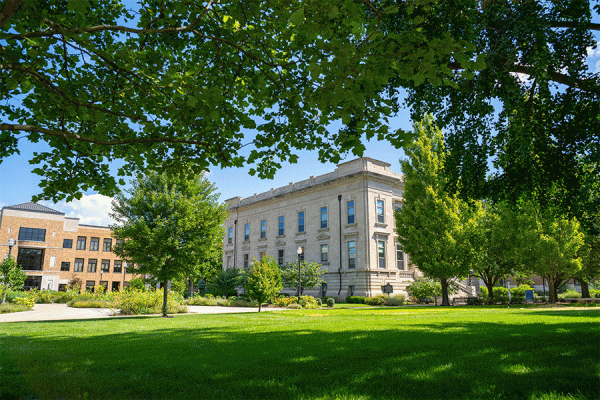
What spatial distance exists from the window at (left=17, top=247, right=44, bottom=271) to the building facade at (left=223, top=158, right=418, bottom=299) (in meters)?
35.8

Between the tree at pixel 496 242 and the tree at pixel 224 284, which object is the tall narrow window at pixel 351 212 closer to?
the tree at pixel 496 242

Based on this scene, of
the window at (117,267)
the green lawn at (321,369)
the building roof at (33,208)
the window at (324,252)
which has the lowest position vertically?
the green lawn at (321,369)

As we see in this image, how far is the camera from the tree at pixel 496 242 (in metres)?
29.3

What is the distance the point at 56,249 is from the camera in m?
59.0

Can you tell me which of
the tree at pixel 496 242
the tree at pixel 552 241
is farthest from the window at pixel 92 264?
the tree at pixel 552 241

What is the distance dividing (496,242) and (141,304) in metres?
26.9

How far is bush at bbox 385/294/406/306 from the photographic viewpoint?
1329 inches

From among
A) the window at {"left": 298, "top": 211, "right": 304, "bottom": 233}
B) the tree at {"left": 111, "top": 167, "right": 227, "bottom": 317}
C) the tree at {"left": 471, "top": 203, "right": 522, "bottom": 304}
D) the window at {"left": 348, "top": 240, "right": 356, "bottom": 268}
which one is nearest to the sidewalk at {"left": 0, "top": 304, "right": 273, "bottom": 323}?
the tree at {"left": 111, "top": 167, "right": 227, "bottom": 317}

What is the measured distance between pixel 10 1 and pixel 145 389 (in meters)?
5.23

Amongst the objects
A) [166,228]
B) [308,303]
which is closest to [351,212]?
[308,303]

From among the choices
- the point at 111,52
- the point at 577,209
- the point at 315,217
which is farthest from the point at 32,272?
the point at 577,209

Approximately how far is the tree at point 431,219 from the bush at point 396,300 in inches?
210

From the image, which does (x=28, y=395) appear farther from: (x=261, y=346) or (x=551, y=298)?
(x=551, y=298)

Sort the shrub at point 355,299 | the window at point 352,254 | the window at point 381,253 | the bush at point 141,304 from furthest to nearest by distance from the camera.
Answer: the window at point 352,254
the window at point 381,253
the shrub at point 355,299
the bush at point 141,304
